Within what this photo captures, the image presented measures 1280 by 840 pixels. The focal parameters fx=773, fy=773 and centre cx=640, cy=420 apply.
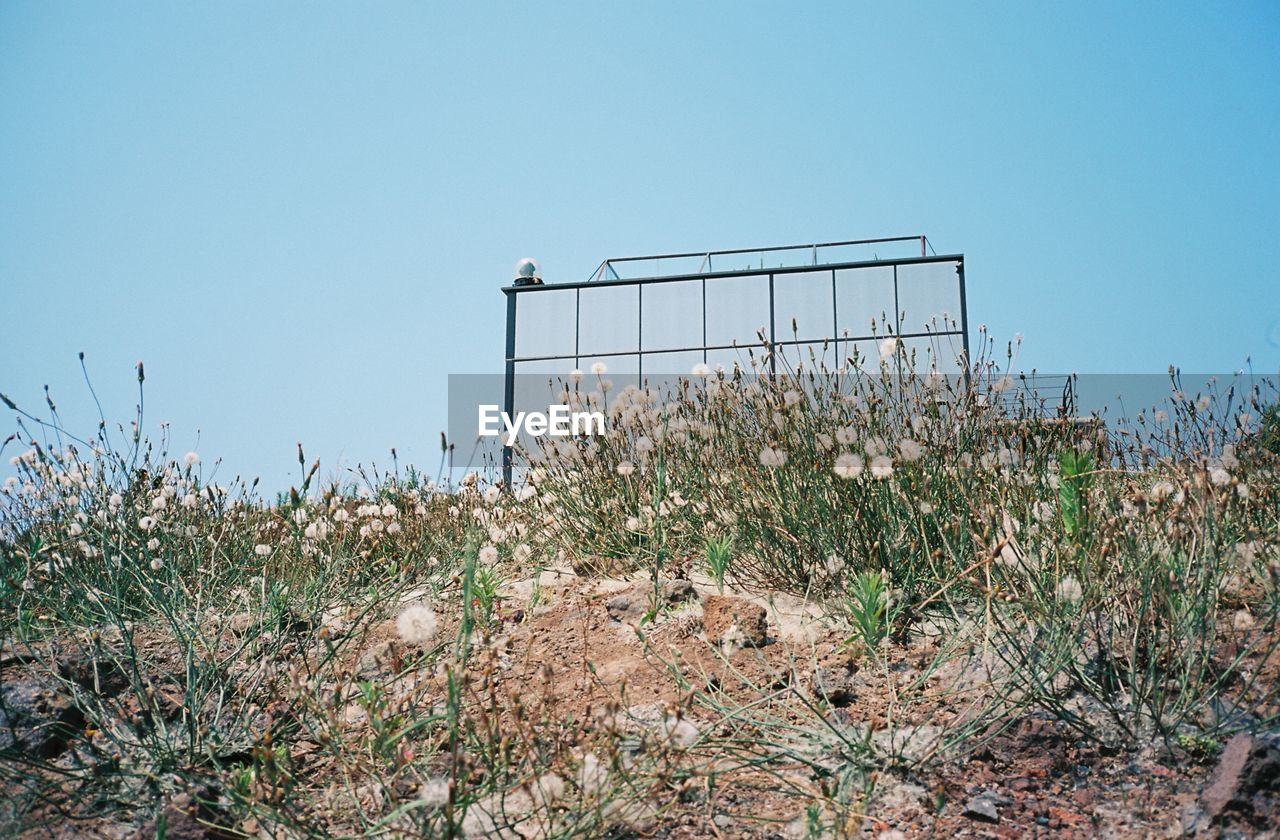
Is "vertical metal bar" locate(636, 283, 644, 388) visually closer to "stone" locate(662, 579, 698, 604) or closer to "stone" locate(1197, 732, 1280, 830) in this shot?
"stone" locate(662, 579, 698, 604)

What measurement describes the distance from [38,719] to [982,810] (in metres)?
2.93

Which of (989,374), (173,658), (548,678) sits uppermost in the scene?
(989,374)

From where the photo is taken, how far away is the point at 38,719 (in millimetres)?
2559

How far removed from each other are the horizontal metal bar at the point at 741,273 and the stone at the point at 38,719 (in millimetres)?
13743

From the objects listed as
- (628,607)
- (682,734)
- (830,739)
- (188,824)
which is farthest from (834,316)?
(188,824)

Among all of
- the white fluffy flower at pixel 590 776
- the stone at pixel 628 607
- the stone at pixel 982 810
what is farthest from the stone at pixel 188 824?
the stone at pixel 982 810

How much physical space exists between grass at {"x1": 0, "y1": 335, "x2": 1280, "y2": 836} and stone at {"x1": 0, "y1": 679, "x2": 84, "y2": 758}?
0.12 ft

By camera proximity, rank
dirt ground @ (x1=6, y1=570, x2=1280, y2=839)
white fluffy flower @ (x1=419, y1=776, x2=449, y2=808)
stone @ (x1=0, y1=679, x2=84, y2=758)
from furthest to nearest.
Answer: stone @ (x1=0, y1=679, x2=84, y2=758) < dirt ground @ (x1=6, y1=570, x2=1280, y2=839) < white fluffy flower @ (x1=419, y1=776, x2=449, y2=808)

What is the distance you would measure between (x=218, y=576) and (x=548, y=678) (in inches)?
105

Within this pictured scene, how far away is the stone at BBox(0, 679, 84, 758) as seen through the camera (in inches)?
105

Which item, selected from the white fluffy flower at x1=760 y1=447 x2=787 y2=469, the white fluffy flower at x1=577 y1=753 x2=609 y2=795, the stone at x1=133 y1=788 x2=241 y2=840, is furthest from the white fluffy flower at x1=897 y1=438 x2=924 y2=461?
the stone at x1=133 y1=788 x2=241 y2=840

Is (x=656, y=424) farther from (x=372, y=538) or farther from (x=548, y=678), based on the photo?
(x=548, y=678)

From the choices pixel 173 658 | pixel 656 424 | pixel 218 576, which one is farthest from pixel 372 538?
pixel 656 424

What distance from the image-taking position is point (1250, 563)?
243 cm
